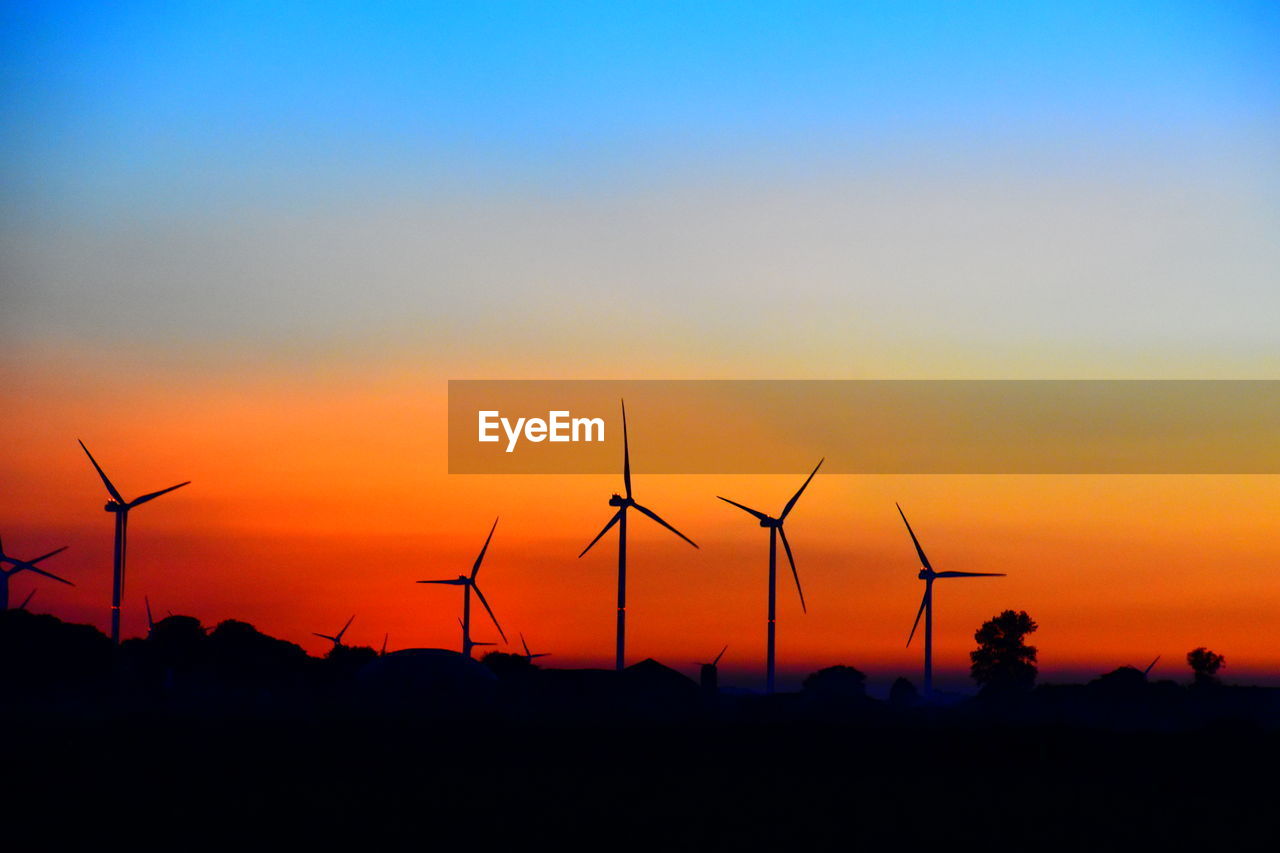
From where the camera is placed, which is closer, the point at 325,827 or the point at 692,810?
the point at 325,827

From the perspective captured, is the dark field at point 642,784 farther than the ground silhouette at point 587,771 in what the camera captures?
No

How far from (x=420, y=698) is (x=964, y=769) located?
65137 millimetres

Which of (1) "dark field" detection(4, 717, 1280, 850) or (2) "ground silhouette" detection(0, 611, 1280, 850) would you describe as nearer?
(1) "dark field" detection(4, 717, 1280, 850)

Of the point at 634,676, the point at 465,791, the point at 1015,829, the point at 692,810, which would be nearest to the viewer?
the point at 1015,829

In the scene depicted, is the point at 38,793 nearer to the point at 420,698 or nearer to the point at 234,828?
the point at 234,828

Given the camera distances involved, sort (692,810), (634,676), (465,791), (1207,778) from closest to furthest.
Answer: (692,810) < (465,791) < (1207,778) < (634,676)

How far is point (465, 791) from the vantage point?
3137 inches

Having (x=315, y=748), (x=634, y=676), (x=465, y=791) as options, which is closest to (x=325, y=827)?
(x=465, y=791)

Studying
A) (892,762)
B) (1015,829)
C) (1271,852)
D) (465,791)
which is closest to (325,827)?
(465,791)

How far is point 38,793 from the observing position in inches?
2869

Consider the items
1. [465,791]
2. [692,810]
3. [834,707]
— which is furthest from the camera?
[834,707]

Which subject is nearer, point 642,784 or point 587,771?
point 642,784

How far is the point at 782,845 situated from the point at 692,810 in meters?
12.2

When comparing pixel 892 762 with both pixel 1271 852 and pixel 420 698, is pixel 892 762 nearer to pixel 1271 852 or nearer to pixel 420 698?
pixel 1271 852
